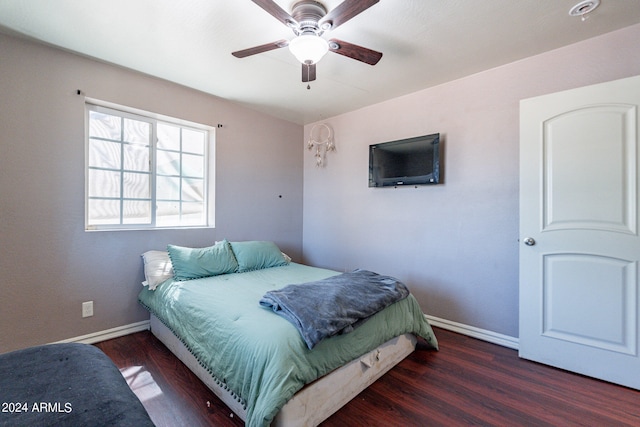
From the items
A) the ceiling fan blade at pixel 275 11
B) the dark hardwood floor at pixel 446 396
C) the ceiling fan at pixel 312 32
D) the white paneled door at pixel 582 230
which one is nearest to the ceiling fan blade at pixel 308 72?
the ceiling fan at pixel 312 32

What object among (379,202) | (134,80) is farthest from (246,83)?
(379,202)

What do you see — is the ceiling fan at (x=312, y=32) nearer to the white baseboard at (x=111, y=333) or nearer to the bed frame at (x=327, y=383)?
the bed frame at (x=327, y=383)

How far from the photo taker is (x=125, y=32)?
6.71 feet

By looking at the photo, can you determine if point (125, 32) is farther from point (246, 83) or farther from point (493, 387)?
point (493, 387)

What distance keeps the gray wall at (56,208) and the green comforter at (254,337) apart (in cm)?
47

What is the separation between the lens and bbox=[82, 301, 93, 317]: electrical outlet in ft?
7.82

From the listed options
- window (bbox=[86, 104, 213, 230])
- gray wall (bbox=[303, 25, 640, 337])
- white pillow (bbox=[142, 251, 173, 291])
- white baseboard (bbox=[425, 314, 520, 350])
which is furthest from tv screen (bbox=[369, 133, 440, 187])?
white pillow (bbox=[142, 251, 173, 291])

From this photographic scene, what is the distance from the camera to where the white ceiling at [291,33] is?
179 centimetres

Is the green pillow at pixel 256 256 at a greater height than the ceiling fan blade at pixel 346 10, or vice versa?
the ceiling fan blade at pixel 346 10

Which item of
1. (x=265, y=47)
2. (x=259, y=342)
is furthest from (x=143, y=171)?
(x=259, y=342)

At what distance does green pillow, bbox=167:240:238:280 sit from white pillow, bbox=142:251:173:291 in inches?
3.3

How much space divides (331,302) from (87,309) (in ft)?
7.19

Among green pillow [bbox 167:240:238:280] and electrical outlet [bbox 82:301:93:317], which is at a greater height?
green pillow [bbox 167:240:238:280]

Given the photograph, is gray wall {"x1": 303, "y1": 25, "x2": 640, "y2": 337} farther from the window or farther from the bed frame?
the window
